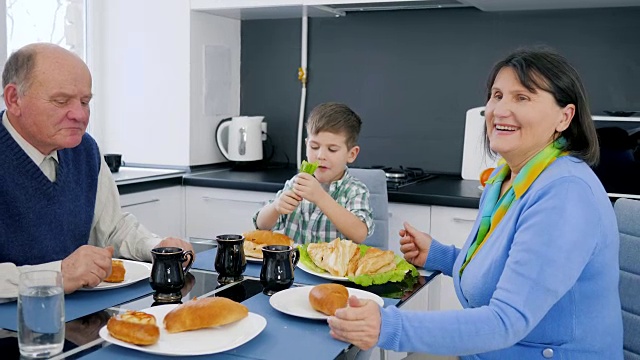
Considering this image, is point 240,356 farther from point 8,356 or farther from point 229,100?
point 229,100

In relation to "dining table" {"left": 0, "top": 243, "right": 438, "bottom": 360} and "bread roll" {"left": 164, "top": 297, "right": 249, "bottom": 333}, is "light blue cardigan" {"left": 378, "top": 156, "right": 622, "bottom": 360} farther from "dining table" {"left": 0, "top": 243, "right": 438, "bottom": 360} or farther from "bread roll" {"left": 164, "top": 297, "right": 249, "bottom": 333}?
"bread roll" {"left": 164, "top": 297, "right": 249, "bottom": 333}

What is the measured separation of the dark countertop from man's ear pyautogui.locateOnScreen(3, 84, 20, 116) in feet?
A: 4.48

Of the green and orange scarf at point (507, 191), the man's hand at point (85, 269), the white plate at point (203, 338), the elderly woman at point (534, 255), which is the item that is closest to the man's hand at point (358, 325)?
the elderly woman at point (534, 255)

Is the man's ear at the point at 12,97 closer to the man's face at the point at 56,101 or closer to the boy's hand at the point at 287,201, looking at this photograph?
the man's face at the point at 56,101

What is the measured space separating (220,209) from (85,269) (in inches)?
66.0

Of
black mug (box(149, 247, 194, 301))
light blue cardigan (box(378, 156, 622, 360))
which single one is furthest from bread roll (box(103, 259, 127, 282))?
light blue cardigan (box(378, 156, 622, 360))

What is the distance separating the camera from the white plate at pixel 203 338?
1100mm

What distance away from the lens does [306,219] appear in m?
2.25

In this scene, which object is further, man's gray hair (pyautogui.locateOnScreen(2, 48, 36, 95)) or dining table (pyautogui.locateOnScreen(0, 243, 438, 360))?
man's gray hair (pyautogui.locateOnScreen(2, 48, 36, 95))

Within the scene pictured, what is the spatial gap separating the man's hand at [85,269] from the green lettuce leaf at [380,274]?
0.48m

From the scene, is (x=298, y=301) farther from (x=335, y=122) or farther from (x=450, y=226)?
(x=450, y=226)

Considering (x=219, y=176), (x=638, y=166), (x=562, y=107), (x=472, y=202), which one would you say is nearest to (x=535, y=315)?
(x=562, y=107)

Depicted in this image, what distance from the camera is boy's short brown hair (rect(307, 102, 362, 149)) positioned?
222 centimetres

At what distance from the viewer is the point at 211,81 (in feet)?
11.1
